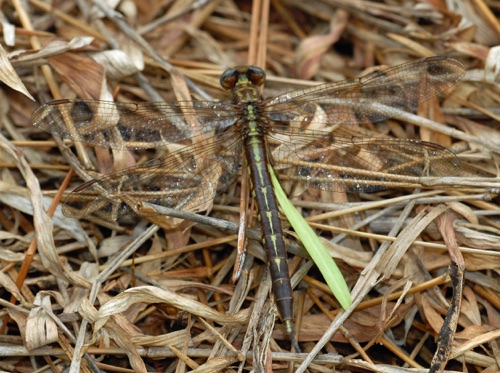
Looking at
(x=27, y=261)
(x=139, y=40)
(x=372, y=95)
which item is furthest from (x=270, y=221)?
(x=139, y=40)

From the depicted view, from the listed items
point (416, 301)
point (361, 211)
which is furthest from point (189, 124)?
point (416, 301)

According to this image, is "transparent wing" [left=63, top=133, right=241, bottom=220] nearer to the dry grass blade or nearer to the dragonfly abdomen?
the dry grass blade

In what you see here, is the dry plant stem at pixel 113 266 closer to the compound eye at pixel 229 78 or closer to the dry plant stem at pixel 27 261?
the dry plant stem at pixel 27 261

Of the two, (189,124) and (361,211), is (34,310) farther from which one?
(361,211)

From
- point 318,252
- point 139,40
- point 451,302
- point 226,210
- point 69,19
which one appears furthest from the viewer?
point 69,19

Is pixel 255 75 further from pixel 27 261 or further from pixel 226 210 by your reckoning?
pixel 27 261

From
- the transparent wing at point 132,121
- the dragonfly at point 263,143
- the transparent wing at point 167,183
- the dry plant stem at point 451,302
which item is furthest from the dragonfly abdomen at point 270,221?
the dry plant stem at point 451,302
